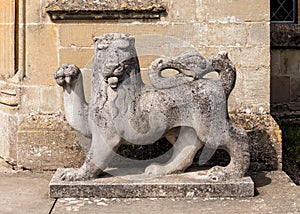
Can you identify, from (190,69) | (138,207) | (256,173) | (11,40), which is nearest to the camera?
(138,207)

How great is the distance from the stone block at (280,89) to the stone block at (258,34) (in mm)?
2415

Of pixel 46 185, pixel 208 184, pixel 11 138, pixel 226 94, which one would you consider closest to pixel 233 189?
pixel 208 184

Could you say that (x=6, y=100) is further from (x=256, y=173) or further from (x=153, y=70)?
(x=256, y=173)

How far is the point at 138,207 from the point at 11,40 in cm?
242

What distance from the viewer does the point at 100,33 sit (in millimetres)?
6348

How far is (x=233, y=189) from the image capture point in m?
5.54

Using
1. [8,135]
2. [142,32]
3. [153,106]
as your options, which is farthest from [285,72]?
[8,135]

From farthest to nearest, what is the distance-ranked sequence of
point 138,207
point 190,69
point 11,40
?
point 11,40
point 190,69
point 138,207

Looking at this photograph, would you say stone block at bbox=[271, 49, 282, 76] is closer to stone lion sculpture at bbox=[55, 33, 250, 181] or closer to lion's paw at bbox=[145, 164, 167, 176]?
stone lion sculpture at bbox=[55, 33, 250, 181]

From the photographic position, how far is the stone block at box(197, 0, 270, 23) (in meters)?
6.32

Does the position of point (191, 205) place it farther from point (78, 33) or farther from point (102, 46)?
point (78, 33)

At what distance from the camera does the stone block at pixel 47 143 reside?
21.0 feet

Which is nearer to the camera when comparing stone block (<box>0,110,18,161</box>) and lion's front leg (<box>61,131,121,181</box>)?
lion's front leg (<box>61,131,121,181</box>)

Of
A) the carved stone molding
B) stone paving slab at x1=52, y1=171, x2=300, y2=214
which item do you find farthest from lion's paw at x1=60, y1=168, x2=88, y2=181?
the carved stone molding
